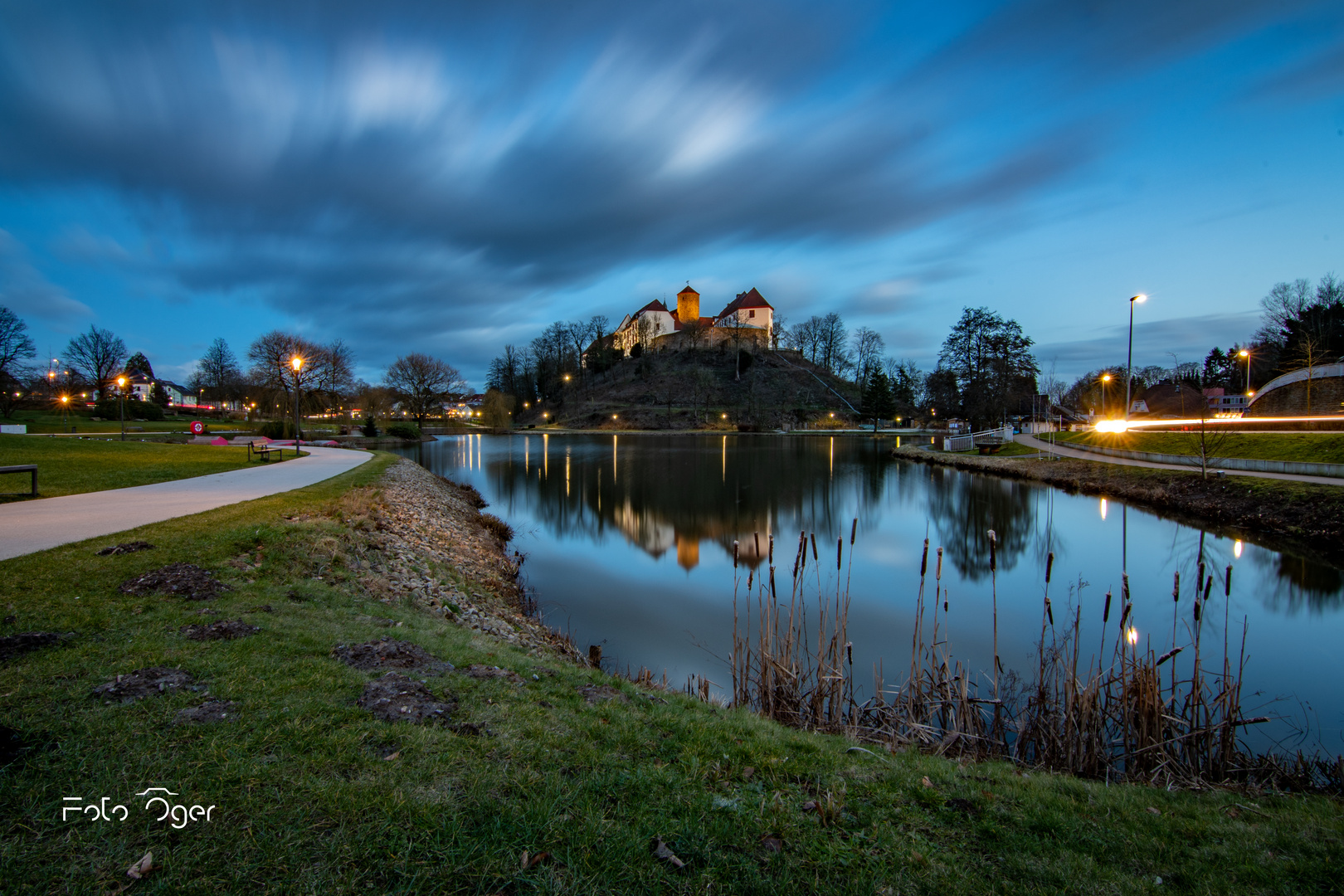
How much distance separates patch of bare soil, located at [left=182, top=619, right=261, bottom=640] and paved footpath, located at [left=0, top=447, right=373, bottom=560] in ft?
11.5

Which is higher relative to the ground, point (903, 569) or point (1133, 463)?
point (1133, 463)

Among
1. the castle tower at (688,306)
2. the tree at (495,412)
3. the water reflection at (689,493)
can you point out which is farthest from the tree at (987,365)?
the castle tower at (688,306)

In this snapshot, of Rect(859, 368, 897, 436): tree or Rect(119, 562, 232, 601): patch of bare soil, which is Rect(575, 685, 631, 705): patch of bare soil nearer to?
Rect(119, 562, 232, 601): patch of bare soil

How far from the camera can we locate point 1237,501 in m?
17.6

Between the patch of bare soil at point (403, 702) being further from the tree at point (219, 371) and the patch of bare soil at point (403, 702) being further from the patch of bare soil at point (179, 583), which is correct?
the tree at point (219, 371)

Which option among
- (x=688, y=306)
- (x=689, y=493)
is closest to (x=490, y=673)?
(x=689, y=493)

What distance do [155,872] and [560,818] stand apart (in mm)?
1759

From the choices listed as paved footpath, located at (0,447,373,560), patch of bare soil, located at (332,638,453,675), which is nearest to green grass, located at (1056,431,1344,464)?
patch of bare soil, located at (332,638,453,675)

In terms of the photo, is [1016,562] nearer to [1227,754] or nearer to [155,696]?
[1227,754]

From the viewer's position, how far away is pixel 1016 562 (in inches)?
560

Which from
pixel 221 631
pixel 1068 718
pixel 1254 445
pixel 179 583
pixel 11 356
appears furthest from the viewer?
pixel 11 356

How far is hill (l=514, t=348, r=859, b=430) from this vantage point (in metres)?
91.2

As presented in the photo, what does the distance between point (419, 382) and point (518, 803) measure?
3120 inches

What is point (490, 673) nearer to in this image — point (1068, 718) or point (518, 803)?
point (518, 803)
